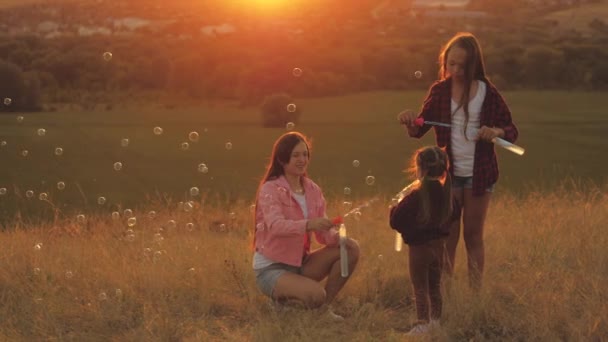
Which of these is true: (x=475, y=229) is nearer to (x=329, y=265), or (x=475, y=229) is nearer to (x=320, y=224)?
(x=329, y=265)

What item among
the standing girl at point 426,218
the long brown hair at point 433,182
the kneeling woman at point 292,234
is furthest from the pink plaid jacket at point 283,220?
the long brown hair at point 433,182

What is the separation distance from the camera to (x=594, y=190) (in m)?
8.82

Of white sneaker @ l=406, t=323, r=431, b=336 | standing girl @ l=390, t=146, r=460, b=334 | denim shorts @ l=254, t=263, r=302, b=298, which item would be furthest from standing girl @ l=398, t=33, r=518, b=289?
denim shorts @ l=254, t=263, r=302, b=298

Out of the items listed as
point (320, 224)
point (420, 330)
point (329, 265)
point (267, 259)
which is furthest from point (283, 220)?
point (420, 330)

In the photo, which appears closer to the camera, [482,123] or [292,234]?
[292,234]

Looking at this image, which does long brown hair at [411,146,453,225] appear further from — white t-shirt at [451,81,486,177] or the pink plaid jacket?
the pink plaid jacket

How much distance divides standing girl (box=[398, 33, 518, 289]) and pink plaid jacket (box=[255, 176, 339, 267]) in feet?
2.12

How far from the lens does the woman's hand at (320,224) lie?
15.5 feet

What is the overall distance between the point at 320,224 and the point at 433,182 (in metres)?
0.61

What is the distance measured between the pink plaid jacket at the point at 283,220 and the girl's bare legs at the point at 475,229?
75 cm

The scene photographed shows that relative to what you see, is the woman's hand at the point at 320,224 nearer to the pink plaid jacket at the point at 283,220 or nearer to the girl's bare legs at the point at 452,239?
the pink plaid jacket at the point at 283,220

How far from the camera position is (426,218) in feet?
15.1

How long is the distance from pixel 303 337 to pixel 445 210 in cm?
97

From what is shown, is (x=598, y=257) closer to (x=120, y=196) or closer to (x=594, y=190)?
(x=594, y=190)
